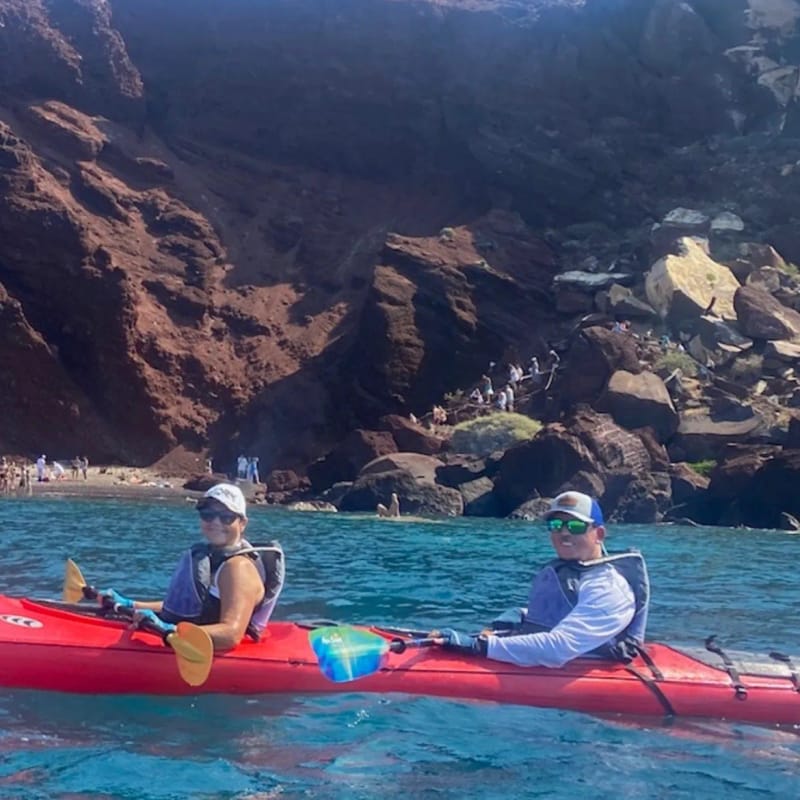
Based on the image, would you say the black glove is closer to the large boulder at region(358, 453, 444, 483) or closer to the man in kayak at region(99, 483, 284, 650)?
the man in kayak at region(99, 483, 284, 650)

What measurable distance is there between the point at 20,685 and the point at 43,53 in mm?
50114

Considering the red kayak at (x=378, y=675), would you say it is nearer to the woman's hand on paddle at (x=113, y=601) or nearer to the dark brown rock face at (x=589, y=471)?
the woman's hand on paddle at (x=113, y=601)

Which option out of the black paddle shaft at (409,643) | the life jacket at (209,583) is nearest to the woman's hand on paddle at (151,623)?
the life jacket at (209,583)

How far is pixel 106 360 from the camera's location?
1689 inches

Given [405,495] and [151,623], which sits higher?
[151,623]

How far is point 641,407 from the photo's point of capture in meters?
31.6

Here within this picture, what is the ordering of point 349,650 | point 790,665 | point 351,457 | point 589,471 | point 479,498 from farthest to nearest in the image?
point 351,457, point 479,498, point 589,471, point 790,665, point 349,650

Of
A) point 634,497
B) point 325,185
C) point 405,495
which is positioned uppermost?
point 325,185

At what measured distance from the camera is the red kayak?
7328 millimetres

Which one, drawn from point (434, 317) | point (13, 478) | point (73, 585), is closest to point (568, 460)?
point (434, 317)

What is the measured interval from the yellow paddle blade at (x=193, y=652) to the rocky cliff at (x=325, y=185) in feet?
114

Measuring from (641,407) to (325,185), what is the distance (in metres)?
27.7

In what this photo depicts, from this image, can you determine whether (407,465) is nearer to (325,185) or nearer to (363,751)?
(363,751)

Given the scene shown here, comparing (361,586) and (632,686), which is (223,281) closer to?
(361,586)
